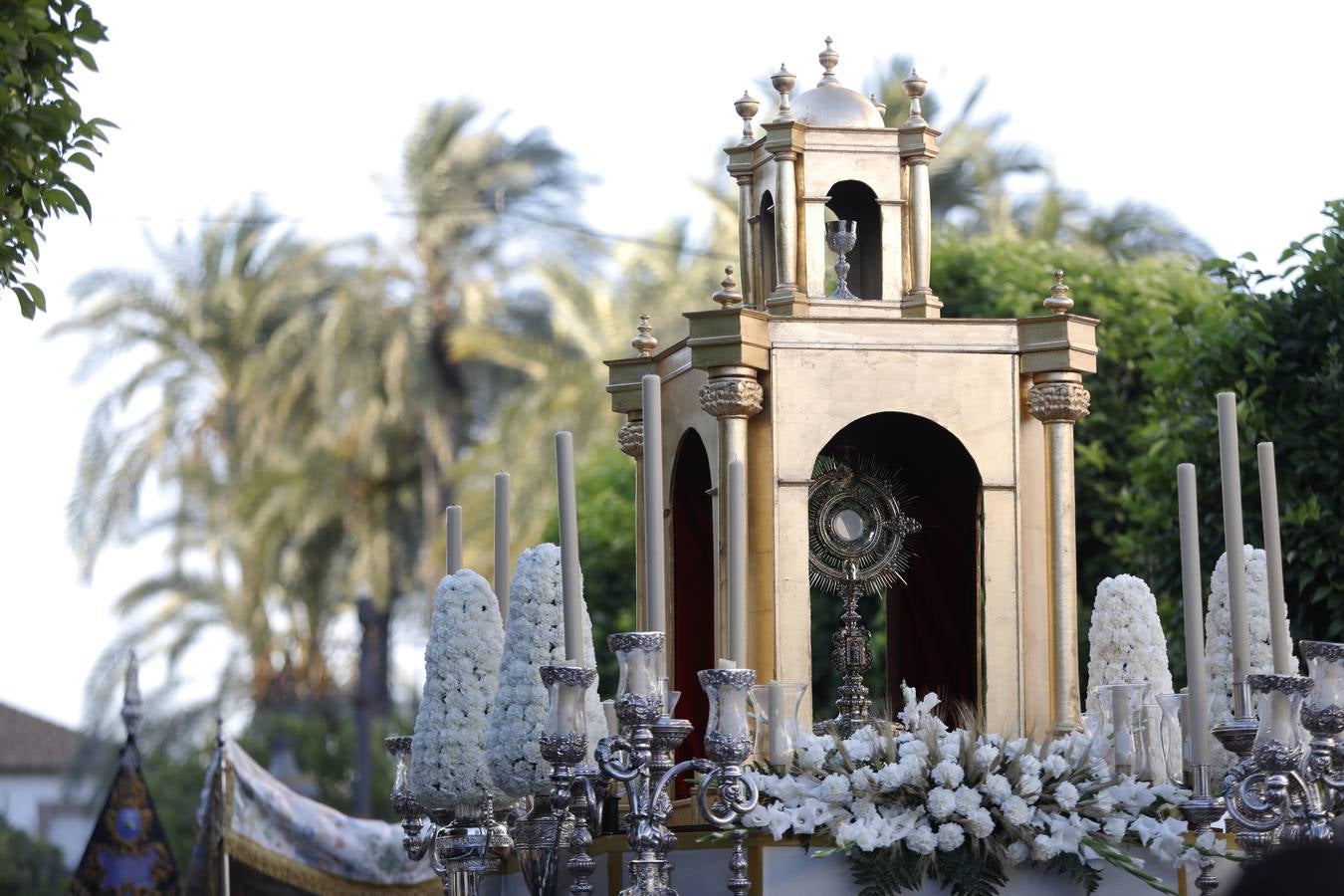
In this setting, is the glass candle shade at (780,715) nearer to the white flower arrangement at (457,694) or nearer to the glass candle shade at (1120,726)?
the glass candle shade at (1120,726)

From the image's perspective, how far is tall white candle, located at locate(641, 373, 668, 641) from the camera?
6.37 meters

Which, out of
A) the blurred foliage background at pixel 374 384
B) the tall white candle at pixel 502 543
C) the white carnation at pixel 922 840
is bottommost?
the white carnation at pixel 922 840

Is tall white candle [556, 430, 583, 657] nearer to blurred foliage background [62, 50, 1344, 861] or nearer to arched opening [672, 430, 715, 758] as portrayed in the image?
arched opening [672, 430, 715, 758]

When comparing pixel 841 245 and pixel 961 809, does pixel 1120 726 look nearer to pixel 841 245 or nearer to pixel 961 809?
pixel 961 809

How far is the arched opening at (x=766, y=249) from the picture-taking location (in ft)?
28.8

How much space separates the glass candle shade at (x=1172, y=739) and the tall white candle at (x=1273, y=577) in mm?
671

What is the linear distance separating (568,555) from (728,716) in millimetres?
858

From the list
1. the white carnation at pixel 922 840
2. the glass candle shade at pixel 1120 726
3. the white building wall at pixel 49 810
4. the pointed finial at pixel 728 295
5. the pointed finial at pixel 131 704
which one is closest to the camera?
the white carnation at pixel 922 840

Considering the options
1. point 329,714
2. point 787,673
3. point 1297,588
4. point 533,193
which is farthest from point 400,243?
point 787,673

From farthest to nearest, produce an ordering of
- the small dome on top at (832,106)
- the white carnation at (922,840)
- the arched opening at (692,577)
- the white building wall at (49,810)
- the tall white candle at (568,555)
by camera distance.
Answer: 1. the white building wall at (49,810)
2. the arched opening at (692,577)
3. the small dome on top at (832,106)
4. the white carnation at (922,840)
5. the tall white candle at (568,555)

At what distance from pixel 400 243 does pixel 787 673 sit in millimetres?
28046

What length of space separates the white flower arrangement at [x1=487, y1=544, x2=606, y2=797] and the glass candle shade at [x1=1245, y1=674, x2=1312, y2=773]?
221 centimetres

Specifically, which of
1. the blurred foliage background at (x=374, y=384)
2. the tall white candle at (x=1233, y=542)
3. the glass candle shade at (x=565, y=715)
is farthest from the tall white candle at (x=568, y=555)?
the blurred foliage background at (x=374, y=384)

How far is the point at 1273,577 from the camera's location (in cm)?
653
